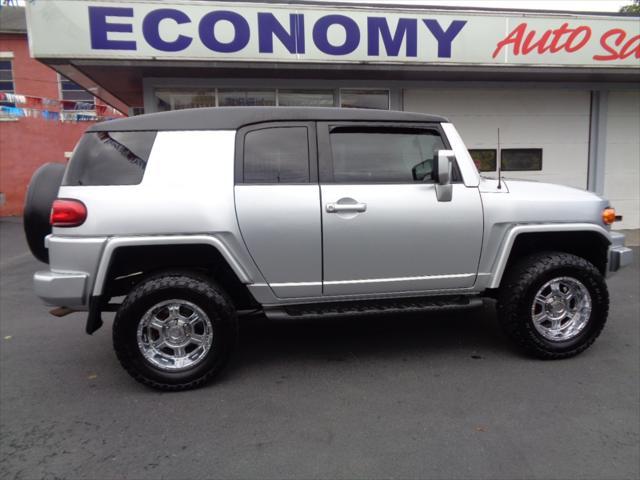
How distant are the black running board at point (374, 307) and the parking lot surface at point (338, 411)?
48cm

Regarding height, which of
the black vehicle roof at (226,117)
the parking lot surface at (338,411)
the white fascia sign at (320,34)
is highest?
the white fascia sign at (320,34)

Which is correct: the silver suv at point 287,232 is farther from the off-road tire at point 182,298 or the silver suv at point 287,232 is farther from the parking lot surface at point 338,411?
the parking lot surface at point 338,411

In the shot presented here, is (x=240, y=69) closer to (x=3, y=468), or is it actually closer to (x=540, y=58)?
(x=540, y=58)

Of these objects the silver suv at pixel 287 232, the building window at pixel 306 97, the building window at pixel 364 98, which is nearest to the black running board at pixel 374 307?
the silver suv at pixel 287 232

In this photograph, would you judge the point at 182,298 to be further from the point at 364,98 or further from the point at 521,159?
the point at 521,159

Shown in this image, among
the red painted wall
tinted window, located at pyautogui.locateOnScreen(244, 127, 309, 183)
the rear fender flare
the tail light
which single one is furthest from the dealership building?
the red painted wall

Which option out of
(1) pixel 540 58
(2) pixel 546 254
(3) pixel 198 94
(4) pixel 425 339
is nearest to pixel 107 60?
(3) pixel 198 94

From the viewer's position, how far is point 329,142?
12.0 ft

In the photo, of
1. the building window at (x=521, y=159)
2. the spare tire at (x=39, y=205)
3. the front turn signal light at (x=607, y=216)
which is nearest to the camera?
the spare tire at (x=39, y=205)

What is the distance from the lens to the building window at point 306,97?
29.6 feet

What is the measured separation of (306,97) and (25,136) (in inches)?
507

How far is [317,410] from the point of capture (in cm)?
316

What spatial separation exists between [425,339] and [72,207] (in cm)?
311

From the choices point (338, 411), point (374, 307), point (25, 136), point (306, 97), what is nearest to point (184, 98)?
point (306, 97)
